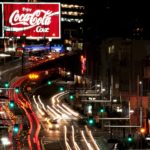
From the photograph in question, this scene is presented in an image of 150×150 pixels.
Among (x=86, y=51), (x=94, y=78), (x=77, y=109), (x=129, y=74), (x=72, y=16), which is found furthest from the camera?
(x=72, y=16)

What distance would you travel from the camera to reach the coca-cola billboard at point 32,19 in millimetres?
34750

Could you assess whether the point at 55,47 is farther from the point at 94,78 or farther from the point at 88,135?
the point at 88,135

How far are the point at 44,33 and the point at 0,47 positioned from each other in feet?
83.7

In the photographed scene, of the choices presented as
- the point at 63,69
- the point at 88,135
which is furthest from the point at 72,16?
the point at 88,135

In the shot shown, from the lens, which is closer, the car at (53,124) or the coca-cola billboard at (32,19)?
the coca-cola billboard at (32,19)

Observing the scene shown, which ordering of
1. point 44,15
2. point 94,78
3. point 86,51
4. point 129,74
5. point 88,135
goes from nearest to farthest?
point 44,15, point 88,135, point 129,74, point 94,78, point 86,51

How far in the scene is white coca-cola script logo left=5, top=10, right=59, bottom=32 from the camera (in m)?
34.7

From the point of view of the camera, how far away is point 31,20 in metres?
35.3

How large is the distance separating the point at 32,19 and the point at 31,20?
0.13 metres

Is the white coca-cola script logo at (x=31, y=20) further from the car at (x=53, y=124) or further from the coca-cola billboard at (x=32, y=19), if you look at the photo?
the car at (x=53, y=124)

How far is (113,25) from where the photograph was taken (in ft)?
212

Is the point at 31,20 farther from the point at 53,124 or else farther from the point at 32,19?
the point at 53,124

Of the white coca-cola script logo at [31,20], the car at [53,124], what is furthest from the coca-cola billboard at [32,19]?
the car at [53,124]

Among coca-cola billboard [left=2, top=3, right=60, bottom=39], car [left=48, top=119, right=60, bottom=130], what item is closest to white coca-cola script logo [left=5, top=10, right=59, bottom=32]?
coca-cola billboard [left=2, top=3, right=60, bottom=39]
